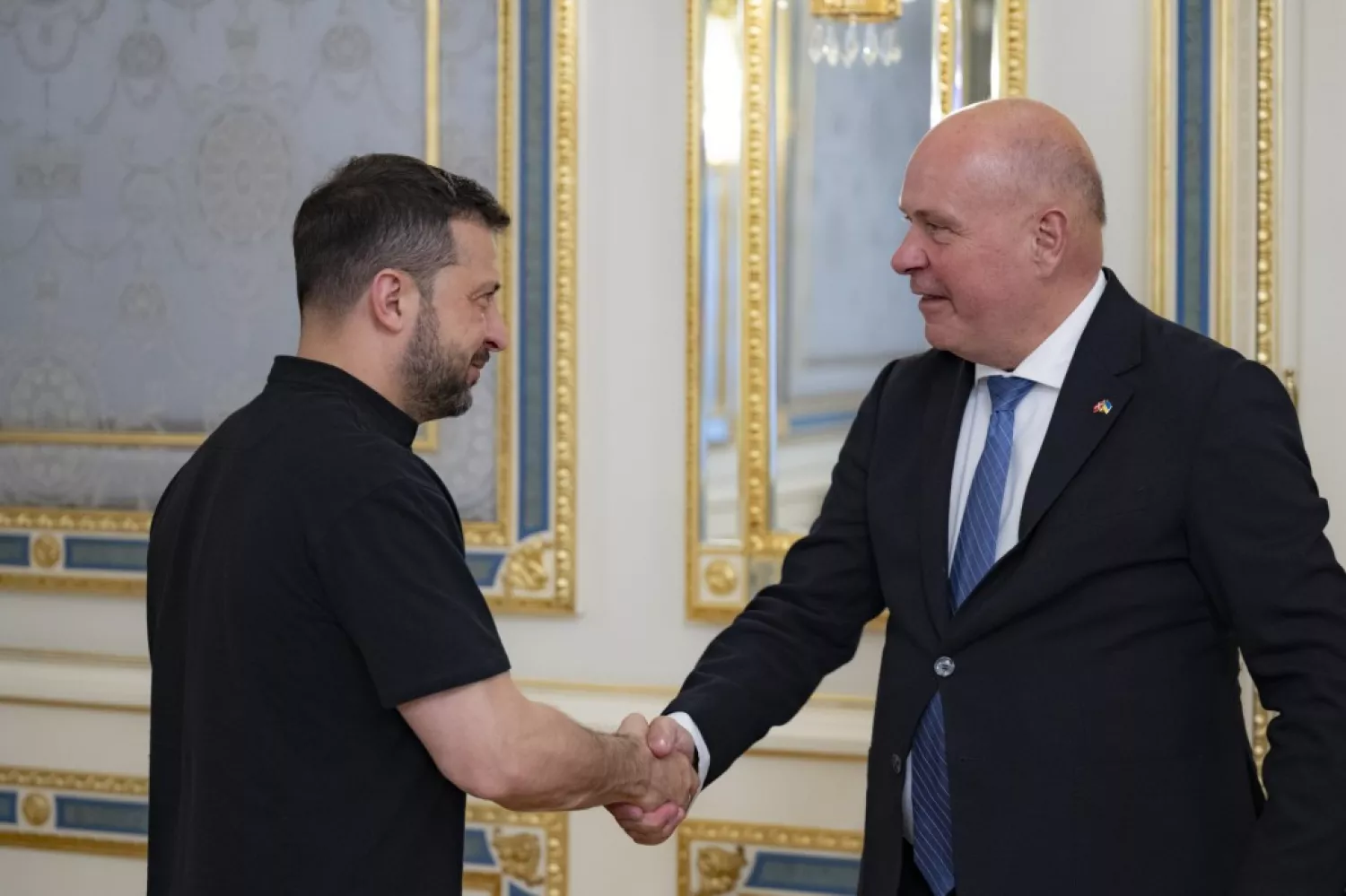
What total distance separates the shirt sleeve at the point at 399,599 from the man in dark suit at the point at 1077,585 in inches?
25.8

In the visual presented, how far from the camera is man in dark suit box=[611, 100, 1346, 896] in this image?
1.81m

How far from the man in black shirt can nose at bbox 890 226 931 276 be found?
0.72 metres

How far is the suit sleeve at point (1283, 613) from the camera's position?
177cm

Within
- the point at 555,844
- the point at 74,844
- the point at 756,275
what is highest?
the point at 756,275

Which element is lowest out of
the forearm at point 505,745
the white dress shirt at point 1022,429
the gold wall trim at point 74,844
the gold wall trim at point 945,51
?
the gold wall trim at point 74,844

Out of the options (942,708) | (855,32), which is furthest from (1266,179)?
(942,708)

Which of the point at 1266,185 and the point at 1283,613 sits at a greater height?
the point at 1266,185

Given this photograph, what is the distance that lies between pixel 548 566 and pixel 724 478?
1.43 feet

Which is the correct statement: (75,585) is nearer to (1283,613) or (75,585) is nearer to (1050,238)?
(1050,238)

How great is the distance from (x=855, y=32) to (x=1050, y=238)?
1194mm

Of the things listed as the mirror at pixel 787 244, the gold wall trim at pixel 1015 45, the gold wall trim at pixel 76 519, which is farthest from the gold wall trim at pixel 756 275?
the gold wall trim at pixel 76 519

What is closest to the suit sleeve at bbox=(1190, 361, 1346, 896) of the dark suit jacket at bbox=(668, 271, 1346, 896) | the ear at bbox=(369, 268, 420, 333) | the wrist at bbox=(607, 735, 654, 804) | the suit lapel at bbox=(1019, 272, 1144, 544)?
the dark suit jacket at bbox=(668, 271, 1346, 896)

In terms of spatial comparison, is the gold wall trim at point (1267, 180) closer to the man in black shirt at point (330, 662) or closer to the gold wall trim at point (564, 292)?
the gold wall trim at point (564, 292)

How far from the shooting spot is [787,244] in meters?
3.14
